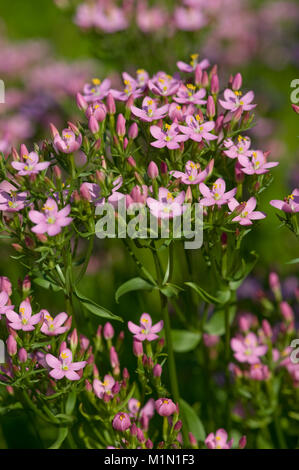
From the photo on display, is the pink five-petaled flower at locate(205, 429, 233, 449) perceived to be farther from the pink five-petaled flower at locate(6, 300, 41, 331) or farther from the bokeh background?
the pink five-petaled flower at locate(6, 300, 41, 331)

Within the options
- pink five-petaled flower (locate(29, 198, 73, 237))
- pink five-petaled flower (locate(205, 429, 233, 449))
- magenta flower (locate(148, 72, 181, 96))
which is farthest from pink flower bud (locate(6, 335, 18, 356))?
magenta flower (locate(148, 72, 181, 96))

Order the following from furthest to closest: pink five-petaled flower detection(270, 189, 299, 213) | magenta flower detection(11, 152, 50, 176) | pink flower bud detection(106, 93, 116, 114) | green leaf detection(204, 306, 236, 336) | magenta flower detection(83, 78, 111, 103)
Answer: green leaf detection(204, 306, 236, 336)
magenta flower detection(83, 78, 111, 103)
pink flower bud detection(106, 93, 116, 114)
pink five-petaled flower detection(270, 189, 299, 213)
magenta flower detection(11, 152, 50, 176)

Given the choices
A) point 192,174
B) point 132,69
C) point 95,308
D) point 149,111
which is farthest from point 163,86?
point 132,69

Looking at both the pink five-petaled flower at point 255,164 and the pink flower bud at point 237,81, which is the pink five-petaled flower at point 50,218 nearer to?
the pink five-petaled flower at point 255,164

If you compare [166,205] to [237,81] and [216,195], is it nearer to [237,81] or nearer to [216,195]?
[216,195]

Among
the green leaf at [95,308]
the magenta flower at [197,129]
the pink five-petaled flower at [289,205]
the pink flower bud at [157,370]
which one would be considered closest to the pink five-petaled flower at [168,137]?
the magenta flower at [197,129]

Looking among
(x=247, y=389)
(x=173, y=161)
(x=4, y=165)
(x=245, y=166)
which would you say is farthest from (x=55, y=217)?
(x=247, y=389)
